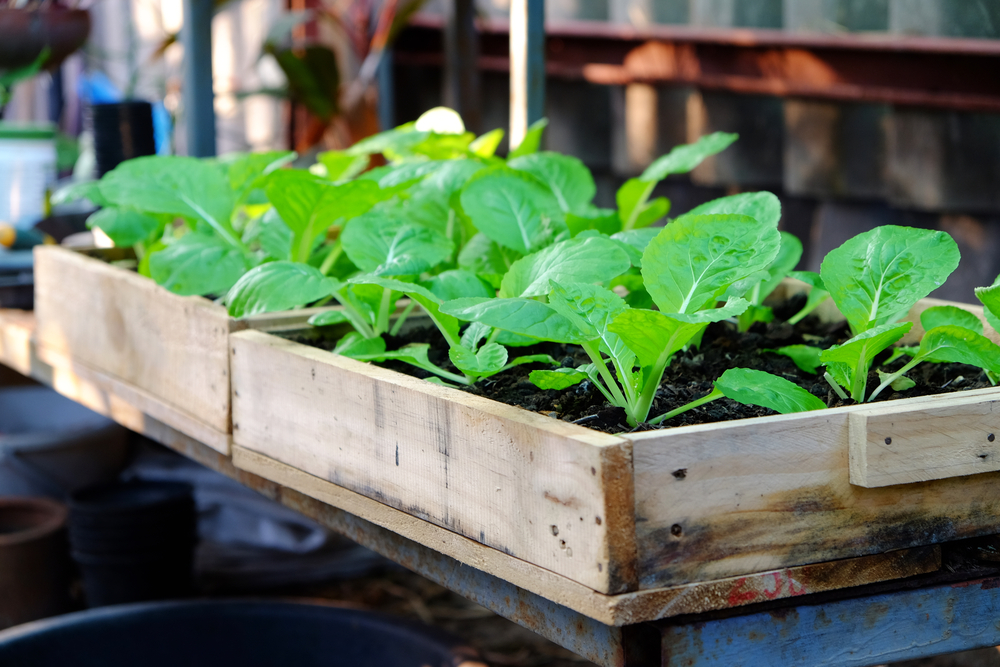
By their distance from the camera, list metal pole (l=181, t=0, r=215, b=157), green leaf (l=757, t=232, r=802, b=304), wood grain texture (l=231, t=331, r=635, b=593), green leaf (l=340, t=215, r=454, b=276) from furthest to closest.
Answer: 1. metal pole (l=181, t=0, r=215, b=157)
2. green leaf (l=757, t=232, r=802, b=304)
3. green leaf (l=340, t=215, r=454, b=276)
4. wood grain texture (l=231, t=331, r=635, b=593)

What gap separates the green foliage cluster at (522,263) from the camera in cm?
68

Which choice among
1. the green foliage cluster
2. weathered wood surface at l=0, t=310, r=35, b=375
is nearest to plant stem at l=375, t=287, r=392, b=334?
the green foliage cluster

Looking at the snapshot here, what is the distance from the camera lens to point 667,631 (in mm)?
595

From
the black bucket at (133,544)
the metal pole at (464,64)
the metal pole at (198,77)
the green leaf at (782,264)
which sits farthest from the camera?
the metal pole at (464,64)

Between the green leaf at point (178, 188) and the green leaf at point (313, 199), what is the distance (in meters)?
0.12

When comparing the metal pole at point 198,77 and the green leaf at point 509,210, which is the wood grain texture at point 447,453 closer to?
the green leaf at point 509,210

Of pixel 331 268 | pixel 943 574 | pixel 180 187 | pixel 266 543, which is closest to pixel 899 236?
pixel 943 574

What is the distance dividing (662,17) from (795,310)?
4.30ft

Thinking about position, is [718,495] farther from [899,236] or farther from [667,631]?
[899,236]

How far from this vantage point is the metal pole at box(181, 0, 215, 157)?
150 centimetres

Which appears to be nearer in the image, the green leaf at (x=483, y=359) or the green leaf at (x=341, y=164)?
the green leaf at (x=483, y=359)

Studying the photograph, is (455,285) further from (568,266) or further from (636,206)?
(636,206)

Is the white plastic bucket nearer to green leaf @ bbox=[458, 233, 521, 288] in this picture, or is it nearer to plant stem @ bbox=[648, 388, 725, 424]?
green leaf @ bbox=[458, 233, 521, 288]

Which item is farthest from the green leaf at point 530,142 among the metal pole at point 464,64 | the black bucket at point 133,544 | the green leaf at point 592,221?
the metal pole at point 464,64
